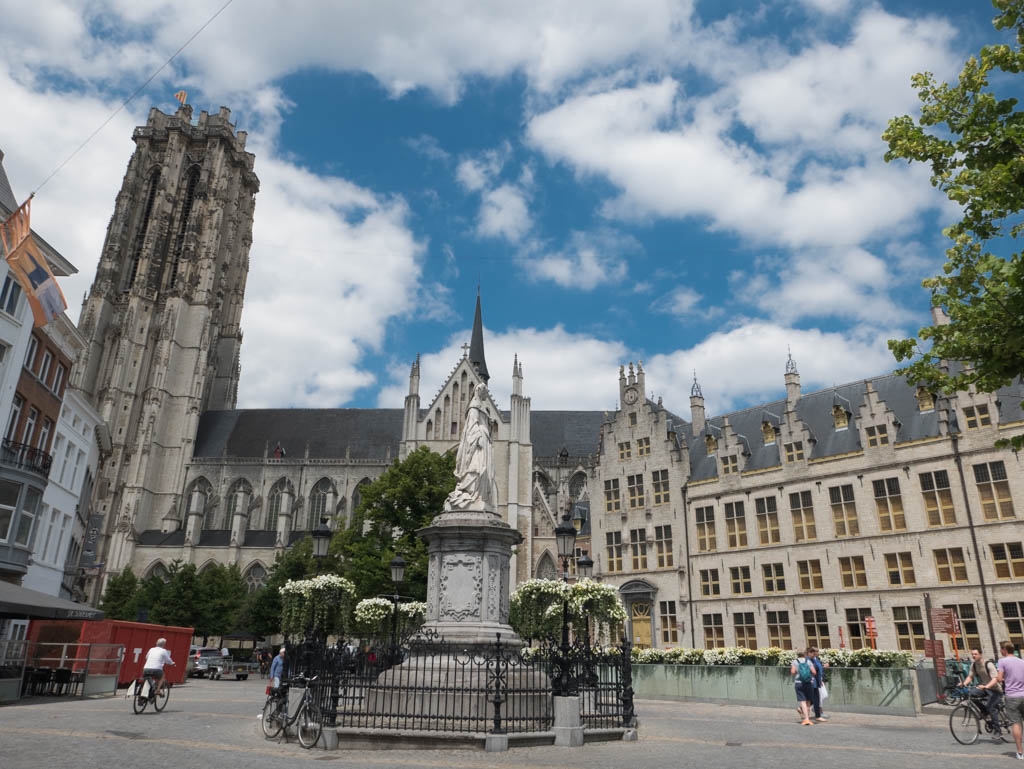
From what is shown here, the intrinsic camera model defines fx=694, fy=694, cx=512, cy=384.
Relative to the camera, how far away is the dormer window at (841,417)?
1223 inches

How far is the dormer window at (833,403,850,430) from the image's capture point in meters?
31.1

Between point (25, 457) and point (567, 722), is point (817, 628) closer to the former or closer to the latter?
point (567, 722)

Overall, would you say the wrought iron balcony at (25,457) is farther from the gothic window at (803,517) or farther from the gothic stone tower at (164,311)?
the gothic stone tower at (164,311)

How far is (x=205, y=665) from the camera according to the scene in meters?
35.2

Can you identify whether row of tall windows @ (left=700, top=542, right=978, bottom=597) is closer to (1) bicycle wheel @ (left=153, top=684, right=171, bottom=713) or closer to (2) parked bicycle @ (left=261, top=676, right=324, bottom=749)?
(1) bicycle wheel @ (left=153, top=684, right=171, bottom=713)

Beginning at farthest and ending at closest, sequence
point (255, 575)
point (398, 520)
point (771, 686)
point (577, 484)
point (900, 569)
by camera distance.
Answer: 1. point (577, 484)
2. point (255, 575)
3. point (398, 520)
4. point (900, 569)
5. point (771, 686)

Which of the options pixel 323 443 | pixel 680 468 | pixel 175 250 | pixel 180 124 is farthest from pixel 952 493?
pixel 180 124

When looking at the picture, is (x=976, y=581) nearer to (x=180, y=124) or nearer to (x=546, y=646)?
(x=546, y=646)

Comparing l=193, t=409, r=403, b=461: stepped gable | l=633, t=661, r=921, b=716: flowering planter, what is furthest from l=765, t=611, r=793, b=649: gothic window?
l=193, t=409, r=403, b=461: stepped gable

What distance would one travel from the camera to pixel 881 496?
2852cm

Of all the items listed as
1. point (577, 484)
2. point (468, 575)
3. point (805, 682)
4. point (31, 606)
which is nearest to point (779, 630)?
point (805, 682)

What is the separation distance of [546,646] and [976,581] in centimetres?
2126

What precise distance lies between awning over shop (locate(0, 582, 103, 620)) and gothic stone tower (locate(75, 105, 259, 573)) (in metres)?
43.5

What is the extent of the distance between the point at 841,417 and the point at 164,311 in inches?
2388
